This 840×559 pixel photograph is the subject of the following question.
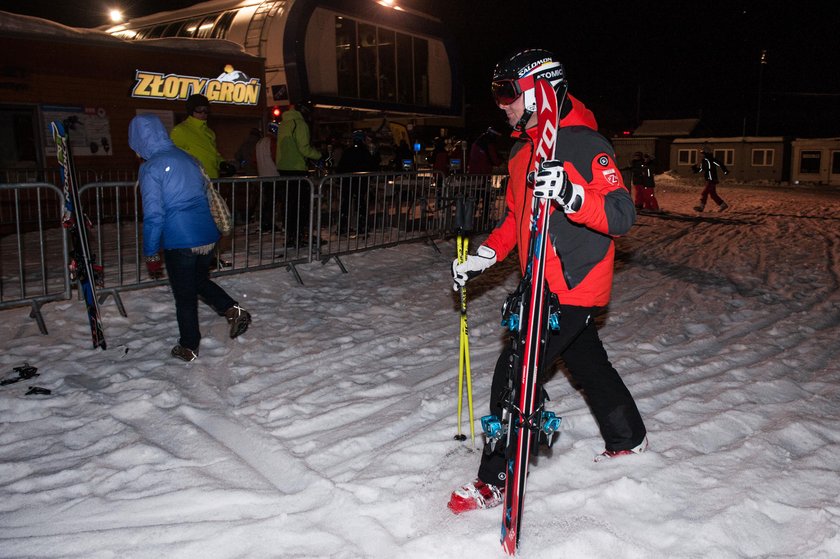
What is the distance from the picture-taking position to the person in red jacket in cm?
270

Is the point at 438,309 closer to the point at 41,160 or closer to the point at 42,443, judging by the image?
the point at 42,443

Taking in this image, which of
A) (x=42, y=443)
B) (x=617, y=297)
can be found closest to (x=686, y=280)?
(x=617, y=297)

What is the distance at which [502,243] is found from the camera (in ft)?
11.1

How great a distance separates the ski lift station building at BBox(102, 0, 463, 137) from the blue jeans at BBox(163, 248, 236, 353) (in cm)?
1299

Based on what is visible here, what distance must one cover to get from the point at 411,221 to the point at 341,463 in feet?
23.3

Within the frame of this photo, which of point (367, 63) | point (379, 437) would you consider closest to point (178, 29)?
point (367, 63)

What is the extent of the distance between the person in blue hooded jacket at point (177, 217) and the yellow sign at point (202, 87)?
1081cm

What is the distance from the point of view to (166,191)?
15.6 feet

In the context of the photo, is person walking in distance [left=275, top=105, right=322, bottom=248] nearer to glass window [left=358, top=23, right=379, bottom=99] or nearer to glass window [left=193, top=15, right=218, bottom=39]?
glass window [left=358, top=23, right=379, bottom=99]

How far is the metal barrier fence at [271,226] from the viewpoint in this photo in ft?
22.9

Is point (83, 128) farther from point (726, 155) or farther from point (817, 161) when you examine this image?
point (817, 161)

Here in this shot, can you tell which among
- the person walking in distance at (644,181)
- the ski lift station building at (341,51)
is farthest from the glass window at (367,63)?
the person walking in distance at (644,181)

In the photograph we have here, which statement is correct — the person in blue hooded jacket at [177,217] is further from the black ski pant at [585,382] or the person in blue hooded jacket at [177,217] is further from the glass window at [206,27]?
the glass window at [206,27]

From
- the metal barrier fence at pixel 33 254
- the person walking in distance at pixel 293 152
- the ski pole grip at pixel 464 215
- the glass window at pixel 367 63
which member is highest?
the glass window at pixel 367 63
